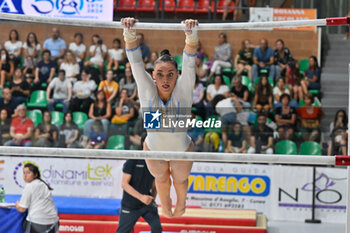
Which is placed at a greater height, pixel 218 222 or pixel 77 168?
pixel 77 168

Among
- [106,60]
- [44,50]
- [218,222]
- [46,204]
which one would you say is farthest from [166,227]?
[44,50]

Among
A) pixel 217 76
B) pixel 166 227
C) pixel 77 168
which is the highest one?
pixel 217 76

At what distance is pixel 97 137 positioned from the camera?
6.70m

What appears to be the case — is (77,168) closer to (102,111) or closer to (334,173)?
(102,111)

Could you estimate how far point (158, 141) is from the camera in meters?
4.16

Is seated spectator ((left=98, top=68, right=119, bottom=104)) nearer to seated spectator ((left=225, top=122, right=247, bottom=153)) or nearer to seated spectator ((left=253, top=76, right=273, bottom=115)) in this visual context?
seated spectator ((left=225, top=122, right=247, bottom=153))

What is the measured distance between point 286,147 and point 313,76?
1285 millimetres

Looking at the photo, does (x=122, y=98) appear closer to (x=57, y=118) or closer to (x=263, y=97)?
(x=57, y=118)

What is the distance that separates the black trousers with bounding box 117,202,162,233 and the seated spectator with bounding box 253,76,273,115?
1.83 meters

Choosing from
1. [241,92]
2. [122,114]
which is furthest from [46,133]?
[241,92]

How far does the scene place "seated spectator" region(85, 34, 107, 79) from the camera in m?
6.73

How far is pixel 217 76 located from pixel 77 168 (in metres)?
2.36

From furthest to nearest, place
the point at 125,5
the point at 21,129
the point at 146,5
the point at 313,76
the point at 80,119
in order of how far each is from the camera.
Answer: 1. the point at 146,5
2. the point at 125,5
3. the point at 313,76
4. the point at 21,129
5. the point at 80,119

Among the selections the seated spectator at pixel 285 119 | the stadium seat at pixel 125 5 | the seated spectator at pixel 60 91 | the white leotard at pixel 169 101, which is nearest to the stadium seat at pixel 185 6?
the stadium seat at pixel 125 5
